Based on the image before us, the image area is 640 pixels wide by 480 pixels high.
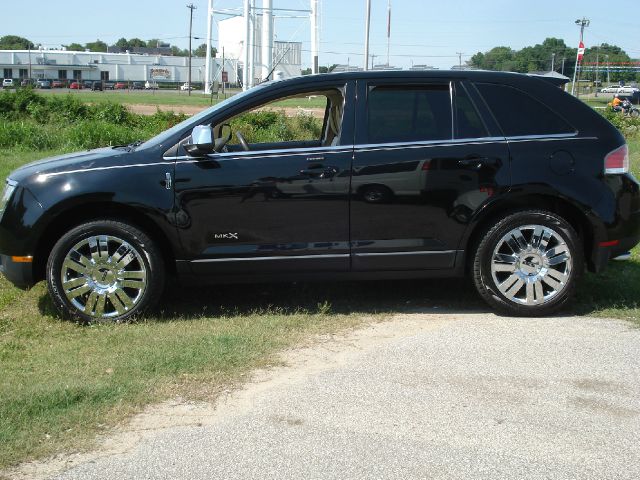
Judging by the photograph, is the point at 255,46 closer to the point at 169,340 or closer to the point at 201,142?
the point at 201,142

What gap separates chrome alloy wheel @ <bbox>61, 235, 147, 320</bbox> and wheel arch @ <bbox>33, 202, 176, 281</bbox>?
0.72 feet

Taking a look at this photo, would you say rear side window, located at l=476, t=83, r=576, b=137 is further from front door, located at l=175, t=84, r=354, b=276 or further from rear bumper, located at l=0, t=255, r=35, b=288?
rear bumper, located at l=0, t=255, r=35, b=288

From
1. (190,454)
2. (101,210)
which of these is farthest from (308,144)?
(190,454)

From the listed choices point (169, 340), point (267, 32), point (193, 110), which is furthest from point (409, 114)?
point (267, 32)

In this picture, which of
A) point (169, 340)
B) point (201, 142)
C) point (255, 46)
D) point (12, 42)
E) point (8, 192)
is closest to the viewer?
point (169, 340)

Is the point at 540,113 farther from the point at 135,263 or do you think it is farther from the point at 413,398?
the point at 135,263

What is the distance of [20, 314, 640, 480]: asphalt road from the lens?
12.3 ft

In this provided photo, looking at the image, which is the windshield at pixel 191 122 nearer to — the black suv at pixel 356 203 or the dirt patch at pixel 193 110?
the black suv at pixel 356 203

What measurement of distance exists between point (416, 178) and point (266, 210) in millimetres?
1165

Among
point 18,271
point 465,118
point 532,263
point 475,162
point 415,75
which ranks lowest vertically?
point 18,271

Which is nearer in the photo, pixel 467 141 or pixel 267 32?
pixel 467 141

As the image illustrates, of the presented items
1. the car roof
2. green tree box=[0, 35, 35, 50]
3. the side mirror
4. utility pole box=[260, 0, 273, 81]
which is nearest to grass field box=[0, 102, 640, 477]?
the side mirror

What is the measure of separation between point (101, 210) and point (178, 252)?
702 mm

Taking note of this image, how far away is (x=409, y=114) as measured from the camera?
247 inches
